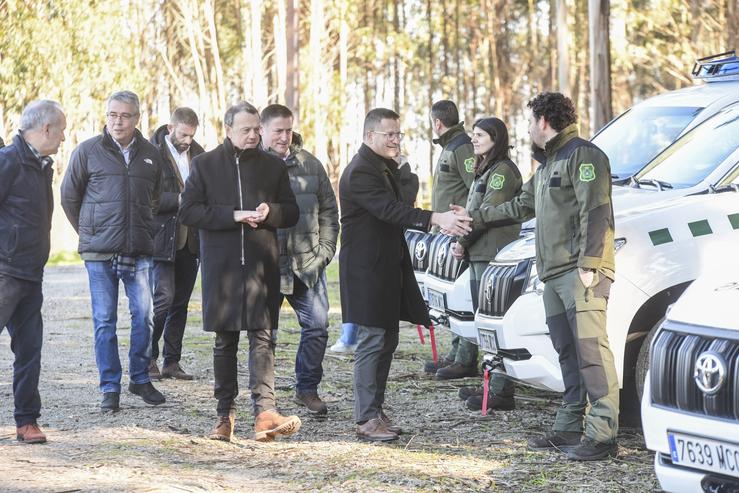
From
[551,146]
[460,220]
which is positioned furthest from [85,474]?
[551,146]

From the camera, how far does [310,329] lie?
8.94 metres

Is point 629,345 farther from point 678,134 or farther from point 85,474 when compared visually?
point 85,474

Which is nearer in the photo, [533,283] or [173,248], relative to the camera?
[533,283]

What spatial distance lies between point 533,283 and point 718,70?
3220 millimetres

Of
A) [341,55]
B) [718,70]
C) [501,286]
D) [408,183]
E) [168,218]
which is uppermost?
[341,55]

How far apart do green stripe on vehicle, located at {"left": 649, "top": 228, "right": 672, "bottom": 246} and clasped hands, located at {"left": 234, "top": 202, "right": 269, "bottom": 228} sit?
2.33 meters

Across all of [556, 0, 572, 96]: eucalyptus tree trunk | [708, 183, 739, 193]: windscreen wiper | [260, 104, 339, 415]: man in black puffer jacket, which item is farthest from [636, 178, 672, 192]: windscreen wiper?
[556, 0, 572, 96]: eucalyptus tree trunk

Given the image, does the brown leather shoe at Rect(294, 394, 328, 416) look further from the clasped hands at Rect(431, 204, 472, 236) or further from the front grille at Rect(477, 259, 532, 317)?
the clasped hands at Rect(431, 204, 472, 236)

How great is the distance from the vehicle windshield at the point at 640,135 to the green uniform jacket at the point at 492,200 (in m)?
0.82

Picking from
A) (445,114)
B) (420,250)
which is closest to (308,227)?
(445,114)

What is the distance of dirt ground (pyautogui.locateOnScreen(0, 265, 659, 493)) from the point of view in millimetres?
6605

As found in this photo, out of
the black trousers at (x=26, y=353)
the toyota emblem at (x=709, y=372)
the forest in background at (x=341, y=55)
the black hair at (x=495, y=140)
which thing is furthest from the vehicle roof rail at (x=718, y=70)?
the forest in background at (x=341, y=55)

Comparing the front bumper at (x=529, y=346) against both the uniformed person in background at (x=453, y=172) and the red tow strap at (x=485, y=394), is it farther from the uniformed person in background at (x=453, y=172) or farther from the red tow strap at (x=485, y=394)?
the uniformed person in background at (x=453, y=172)

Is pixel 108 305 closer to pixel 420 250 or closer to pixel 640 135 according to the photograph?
pixel 420 250
